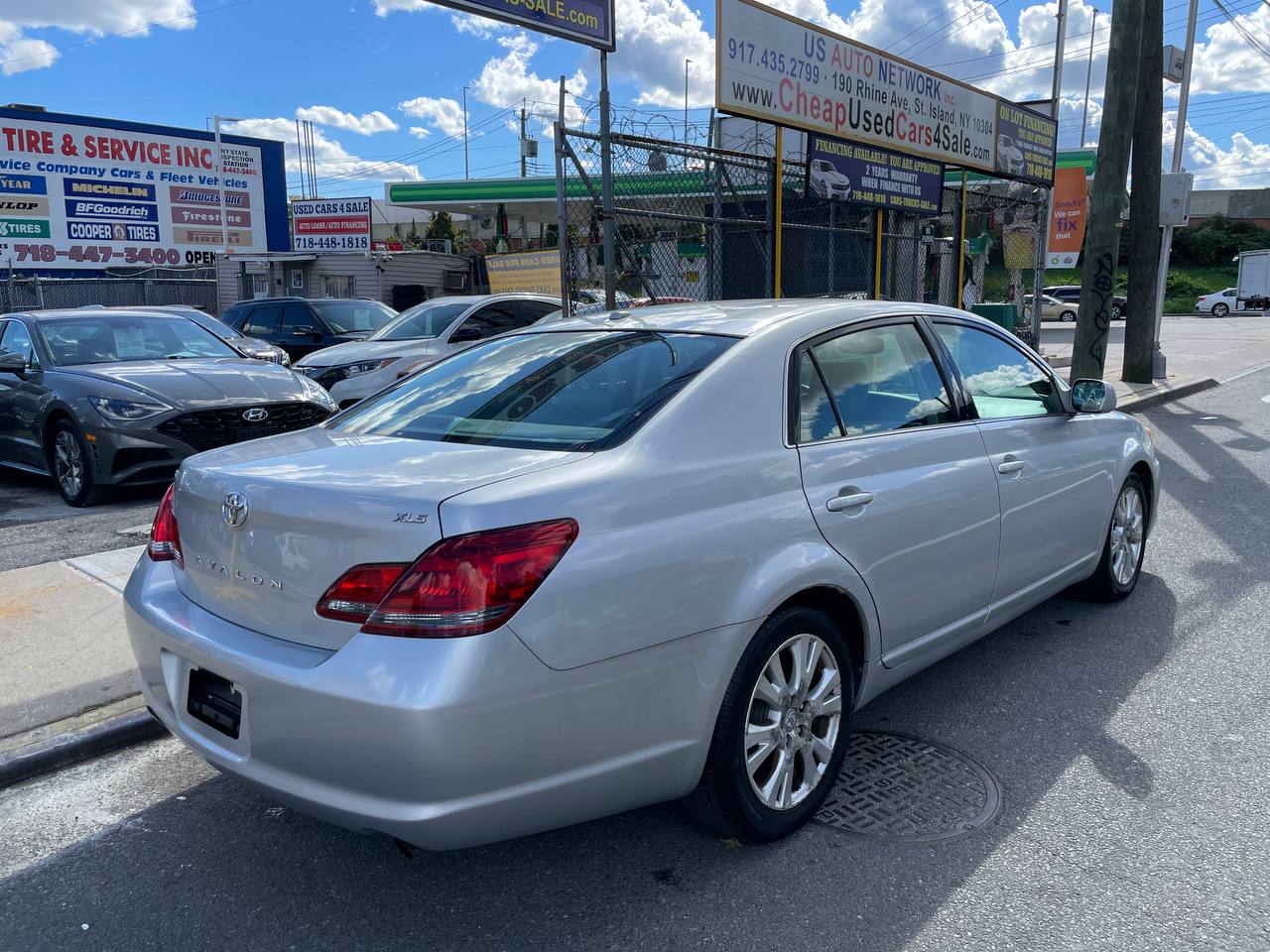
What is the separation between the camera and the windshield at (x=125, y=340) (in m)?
8.18

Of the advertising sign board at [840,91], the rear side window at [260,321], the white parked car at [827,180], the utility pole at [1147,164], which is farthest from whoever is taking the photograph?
the rear side window at [260,321]

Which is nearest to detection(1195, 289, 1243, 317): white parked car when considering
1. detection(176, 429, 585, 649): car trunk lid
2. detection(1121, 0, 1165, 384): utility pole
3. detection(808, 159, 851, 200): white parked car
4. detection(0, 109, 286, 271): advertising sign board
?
detection(1121, 0, 1165, 384): utility pole

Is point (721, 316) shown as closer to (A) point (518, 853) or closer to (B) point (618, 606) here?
(B) point (618, 606)

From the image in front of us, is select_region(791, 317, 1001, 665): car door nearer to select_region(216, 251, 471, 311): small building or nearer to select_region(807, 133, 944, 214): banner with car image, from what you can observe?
select_region(807, 133, 944, 214): banner with car image

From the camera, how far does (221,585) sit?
2773 millimetres

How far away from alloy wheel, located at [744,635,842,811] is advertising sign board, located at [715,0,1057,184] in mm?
6616

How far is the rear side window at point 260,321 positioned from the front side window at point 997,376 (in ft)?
42.2

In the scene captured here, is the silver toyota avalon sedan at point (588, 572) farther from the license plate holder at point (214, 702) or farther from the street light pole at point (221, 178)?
the street light pole at point (221, 178)

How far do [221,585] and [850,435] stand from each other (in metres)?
2.04

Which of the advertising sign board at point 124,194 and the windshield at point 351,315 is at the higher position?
the advertising sign board at point 124,194

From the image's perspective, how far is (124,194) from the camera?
32312mm

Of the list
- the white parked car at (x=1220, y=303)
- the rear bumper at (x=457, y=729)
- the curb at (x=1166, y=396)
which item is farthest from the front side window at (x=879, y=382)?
the white parked car at (x=1220, y=303)

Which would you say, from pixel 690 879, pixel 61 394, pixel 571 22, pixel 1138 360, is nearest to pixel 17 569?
pixel 61 394

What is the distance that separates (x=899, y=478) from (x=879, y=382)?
16.5 inches
